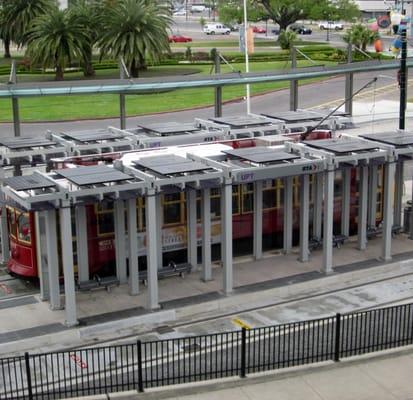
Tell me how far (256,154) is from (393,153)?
12.4 feet

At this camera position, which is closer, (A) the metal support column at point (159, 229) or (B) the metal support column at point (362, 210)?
(A) the metal support column at point (159, 229)

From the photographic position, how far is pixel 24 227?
19641 mm

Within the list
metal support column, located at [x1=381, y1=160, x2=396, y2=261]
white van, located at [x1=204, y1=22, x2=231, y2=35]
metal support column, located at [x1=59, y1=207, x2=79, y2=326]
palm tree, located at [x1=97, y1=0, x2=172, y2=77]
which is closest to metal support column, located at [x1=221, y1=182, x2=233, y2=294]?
metal support column, located at [x1=59, y1=207, x2=79, y2=326]

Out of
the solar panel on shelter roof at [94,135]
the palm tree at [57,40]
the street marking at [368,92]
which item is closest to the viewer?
the solar panel on shelter roof at [94,135]

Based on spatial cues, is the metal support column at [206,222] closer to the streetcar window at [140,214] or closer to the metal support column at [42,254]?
the streetcar window at [140,214]

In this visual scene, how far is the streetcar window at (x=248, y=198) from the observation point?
21.7 metres

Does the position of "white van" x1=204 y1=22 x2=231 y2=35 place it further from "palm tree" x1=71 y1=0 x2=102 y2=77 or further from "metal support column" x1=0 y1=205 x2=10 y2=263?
"metal support column" x1=0 y1=205 x2=10 y2=263

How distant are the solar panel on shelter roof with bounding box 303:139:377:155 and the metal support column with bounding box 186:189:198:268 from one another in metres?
3.53

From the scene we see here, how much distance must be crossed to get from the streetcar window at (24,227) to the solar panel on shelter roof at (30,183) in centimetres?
161

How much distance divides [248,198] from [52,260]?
20.0 ft

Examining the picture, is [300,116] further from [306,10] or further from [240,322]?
[306,10]

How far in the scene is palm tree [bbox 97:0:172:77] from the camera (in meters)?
49.5

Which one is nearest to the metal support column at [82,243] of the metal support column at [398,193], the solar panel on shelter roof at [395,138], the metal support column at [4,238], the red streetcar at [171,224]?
the red streetcar at [171,224]

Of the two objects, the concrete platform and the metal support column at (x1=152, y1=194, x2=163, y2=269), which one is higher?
the metal support column at (x1=152, y1=194, x2=163, y2=269)
